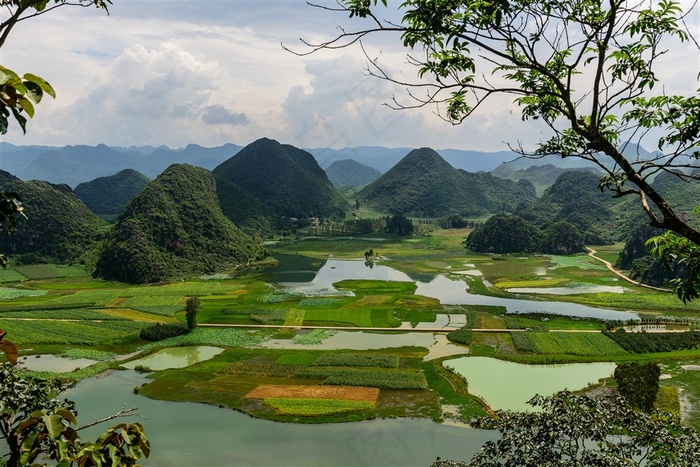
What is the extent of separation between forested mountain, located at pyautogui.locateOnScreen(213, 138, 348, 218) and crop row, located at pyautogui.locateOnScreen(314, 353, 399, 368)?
10346 cm

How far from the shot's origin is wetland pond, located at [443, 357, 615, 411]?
90.8 ft

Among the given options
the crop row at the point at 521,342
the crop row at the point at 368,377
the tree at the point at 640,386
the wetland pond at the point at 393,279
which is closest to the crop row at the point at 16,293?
the wetland pond at the point at 393,279

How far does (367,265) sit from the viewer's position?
79438mm

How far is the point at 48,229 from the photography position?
279 ft

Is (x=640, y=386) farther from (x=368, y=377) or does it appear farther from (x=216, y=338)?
(x=216, y=338)

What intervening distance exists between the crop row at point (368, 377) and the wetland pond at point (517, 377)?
324 cm

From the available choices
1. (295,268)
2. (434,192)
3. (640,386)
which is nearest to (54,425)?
(640,386)

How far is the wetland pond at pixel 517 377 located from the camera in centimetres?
2769

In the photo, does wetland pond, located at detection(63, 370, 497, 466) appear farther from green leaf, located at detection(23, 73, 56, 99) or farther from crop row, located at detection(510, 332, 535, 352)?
green leaf, located at detection(23, 73, 56, 99)

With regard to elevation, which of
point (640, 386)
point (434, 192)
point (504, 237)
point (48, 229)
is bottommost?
point (640, 386)

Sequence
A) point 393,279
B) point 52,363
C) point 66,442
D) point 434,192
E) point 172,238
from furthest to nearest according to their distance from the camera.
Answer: point 434,192, point 172,238, point 393,279, point 52,363, point 66,442

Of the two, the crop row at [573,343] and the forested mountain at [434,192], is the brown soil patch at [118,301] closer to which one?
the crop row at [573,343]

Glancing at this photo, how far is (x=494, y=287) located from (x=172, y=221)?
164 feet

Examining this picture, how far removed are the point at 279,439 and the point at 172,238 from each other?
59.3 metres
